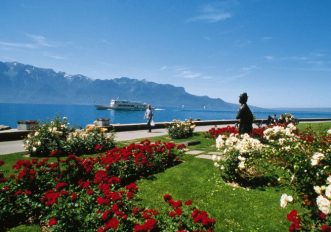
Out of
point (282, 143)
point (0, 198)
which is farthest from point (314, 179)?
point (0, 198)

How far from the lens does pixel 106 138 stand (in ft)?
44.6

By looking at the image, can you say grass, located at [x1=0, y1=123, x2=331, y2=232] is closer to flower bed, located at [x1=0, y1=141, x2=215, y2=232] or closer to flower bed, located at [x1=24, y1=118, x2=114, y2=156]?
flower bed, located at [x1=0, y1=141, x2=215, y2=232]

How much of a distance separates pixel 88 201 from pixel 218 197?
3203 mm

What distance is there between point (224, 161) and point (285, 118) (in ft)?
51.2

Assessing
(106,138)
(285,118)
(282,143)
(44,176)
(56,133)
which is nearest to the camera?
(44,176)

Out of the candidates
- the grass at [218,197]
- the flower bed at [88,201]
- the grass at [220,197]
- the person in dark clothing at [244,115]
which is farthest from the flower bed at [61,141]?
the person in dark clothing at [244,115]

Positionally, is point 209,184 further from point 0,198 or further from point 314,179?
point 0,198

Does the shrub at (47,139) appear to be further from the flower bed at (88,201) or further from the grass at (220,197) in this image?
the grass at (220,197)

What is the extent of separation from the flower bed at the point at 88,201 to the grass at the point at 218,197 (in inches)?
17.0

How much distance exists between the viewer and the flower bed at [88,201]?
15.2ft

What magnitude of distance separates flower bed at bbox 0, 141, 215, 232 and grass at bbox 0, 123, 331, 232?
0.43m

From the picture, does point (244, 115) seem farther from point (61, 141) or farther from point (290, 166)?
point (61, 141)

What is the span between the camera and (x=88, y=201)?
17.7ft

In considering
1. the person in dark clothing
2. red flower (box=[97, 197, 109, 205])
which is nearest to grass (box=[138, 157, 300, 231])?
red flower (box=[97, 197, 109, 205])
